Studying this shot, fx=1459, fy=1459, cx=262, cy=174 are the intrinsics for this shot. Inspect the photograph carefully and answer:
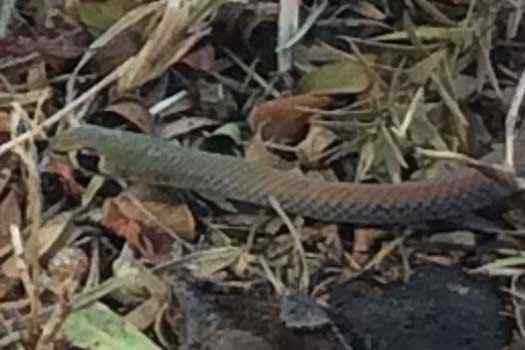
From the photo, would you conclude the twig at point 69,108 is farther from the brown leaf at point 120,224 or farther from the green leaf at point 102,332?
the green leaf at point 102,332

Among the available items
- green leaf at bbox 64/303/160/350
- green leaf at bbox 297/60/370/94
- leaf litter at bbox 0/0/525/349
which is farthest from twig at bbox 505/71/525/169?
green leaf at bbox 64/303/160/350

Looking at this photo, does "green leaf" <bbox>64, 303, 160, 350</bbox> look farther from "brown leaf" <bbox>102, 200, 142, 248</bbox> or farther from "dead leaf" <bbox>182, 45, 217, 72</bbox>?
"dead leaf" <bbox>182, 45, 217, 72</bbox>

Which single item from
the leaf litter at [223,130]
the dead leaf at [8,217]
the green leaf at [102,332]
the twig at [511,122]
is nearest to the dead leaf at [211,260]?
the leaf litter at [223,130]

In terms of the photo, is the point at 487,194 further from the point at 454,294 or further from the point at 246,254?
the point at 246,254

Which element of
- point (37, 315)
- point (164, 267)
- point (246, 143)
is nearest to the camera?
point (37, 315)

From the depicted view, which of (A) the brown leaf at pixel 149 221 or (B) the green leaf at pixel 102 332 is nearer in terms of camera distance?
(B) the green leaf at pixel 102 332

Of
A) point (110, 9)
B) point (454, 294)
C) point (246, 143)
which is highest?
point (110, 9)

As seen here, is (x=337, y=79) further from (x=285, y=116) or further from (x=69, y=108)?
(x=69, y=108)

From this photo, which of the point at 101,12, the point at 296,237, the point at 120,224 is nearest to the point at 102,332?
the point at 120,224

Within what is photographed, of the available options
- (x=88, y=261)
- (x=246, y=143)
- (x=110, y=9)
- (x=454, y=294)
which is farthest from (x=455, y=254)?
(x=110, y=9)
